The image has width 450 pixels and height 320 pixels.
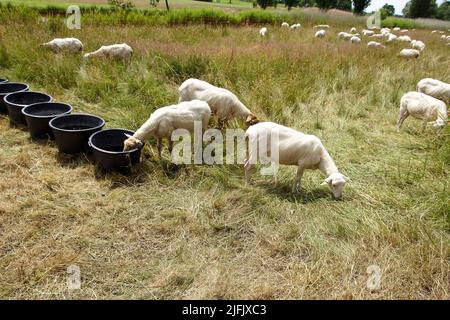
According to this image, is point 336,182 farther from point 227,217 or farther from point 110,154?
point 110,154

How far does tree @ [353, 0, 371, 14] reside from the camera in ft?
170

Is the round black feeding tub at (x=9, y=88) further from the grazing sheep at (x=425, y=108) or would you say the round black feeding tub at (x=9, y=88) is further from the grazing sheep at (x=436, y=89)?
the grazing sheep at (x=436, y=89)

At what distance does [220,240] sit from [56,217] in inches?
75.0

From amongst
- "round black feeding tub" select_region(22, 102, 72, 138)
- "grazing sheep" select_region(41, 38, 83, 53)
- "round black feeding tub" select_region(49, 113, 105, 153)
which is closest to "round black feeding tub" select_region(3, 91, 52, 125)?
"round black feeding tub" select_region(22, 102, 72, 138)

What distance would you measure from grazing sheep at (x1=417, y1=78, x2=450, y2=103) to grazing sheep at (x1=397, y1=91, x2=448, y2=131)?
1139 mm

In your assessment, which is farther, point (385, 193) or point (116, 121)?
point (116, 121)

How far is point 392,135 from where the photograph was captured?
22.7 ft

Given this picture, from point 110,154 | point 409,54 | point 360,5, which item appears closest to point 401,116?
point 110,154

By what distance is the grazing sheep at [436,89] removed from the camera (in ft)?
24.7

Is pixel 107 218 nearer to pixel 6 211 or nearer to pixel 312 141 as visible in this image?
pixel 6 211

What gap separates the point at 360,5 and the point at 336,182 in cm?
5626

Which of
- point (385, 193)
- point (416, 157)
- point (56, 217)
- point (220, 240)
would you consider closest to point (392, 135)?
point (416, 157)

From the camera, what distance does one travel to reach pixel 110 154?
481cm
